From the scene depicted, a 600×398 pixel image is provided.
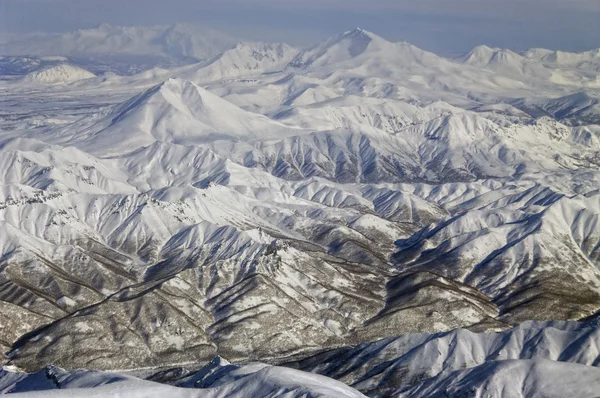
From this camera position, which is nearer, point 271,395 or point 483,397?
point 271,395

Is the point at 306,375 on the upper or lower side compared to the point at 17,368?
upper

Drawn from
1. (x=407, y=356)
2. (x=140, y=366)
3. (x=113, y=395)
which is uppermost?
(x=113, y=395)

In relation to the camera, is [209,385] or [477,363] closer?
[209,385]

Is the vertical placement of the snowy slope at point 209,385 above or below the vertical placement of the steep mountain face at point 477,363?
above

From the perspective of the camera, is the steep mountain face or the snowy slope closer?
the snowy slope

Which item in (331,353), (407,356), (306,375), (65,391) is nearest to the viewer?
(65,391)

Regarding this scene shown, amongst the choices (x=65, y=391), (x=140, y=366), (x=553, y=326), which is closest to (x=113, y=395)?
(x=65, y=391)

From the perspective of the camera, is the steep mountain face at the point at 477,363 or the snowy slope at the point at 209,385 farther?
the steep mountain face at the point at 477,363

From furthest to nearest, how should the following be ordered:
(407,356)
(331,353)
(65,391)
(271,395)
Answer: (331,353), (407,356), (271,395), (65,391)

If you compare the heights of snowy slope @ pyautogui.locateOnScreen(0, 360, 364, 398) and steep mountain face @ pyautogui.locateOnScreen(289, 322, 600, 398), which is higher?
snowy slope @ pyautogui.locateOnScreen(0, 360, 364, 398)

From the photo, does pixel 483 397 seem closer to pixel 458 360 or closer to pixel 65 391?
pixel 458 360

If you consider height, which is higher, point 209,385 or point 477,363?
point 209,385
